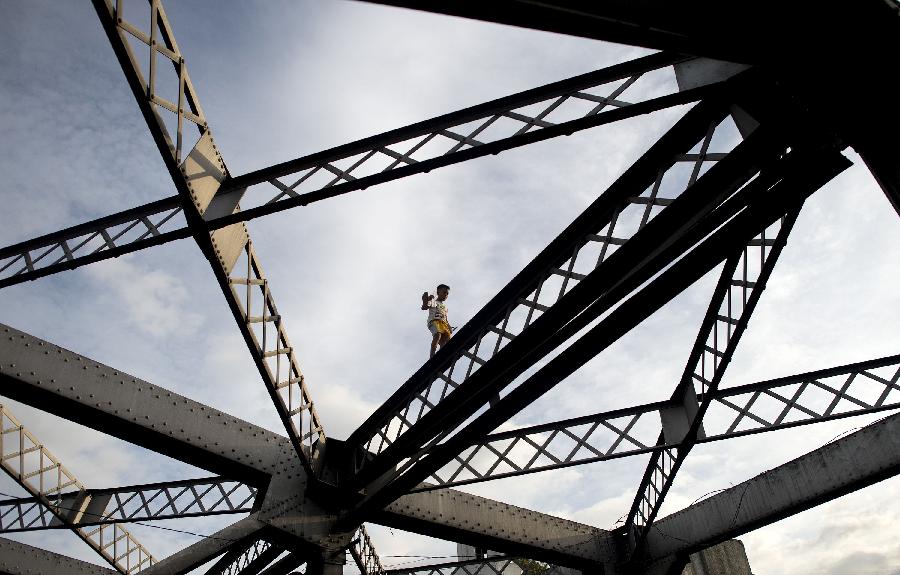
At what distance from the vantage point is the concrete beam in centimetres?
1177

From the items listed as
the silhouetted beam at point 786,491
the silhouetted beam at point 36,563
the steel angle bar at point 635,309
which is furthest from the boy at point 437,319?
the silhouetted beam at point 36,563

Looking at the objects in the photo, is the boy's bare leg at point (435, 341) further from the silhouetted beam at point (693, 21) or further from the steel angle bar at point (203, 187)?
the silhouetted beam at point (693, 21)

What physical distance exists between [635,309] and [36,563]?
46.8 ft

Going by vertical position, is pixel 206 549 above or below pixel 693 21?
below

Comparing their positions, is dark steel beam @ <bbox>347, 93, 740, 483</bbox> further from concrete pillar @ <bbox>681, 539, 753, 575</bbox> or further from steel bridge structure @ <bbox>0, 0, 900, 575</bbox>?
concrete pillar @ <bbox>681, 539, 753, 575</bbox>

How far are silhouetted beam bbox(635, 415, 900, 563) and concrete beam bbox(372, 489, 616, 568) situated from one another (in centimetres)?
125

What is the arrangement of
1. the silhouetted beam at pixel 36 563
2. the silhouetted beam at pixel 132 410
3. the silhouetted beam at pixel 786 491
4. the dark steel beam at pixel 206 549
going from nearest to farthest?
1. the silhouetted beam at pixel 132 410
2. the dark steel beam at pixel 206 549
3. the silhouetted beam at pixel 786 491
4. the silhouetted beam at pixel 36 563

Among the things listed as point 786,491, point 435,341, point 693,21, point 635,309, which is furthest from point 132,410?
point 786,491

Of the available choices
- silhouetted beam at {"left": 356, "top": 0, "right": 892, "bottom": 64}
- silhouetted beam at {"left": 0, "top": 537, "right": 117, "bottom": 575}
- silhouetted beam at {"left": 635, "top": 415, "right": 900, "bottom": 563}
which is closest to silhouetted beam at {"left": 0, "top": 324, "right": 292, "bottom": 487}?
silhouetted beam at {"left": 0, "top": 537, "right": 117, "bottom": 575}

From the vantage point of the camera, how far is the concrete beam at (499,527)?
11766mm

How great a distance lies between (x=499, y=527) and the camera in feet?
42.0

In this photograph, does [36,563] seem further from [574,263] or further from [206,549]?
[574,263]

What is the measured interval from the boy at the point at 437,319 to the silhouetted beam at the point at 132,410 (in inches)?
128

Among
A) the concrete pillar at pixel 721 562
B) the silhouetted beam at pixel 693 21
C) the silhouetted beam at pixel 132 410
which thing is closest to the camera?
the silhouetted beam at pixel 693 21
